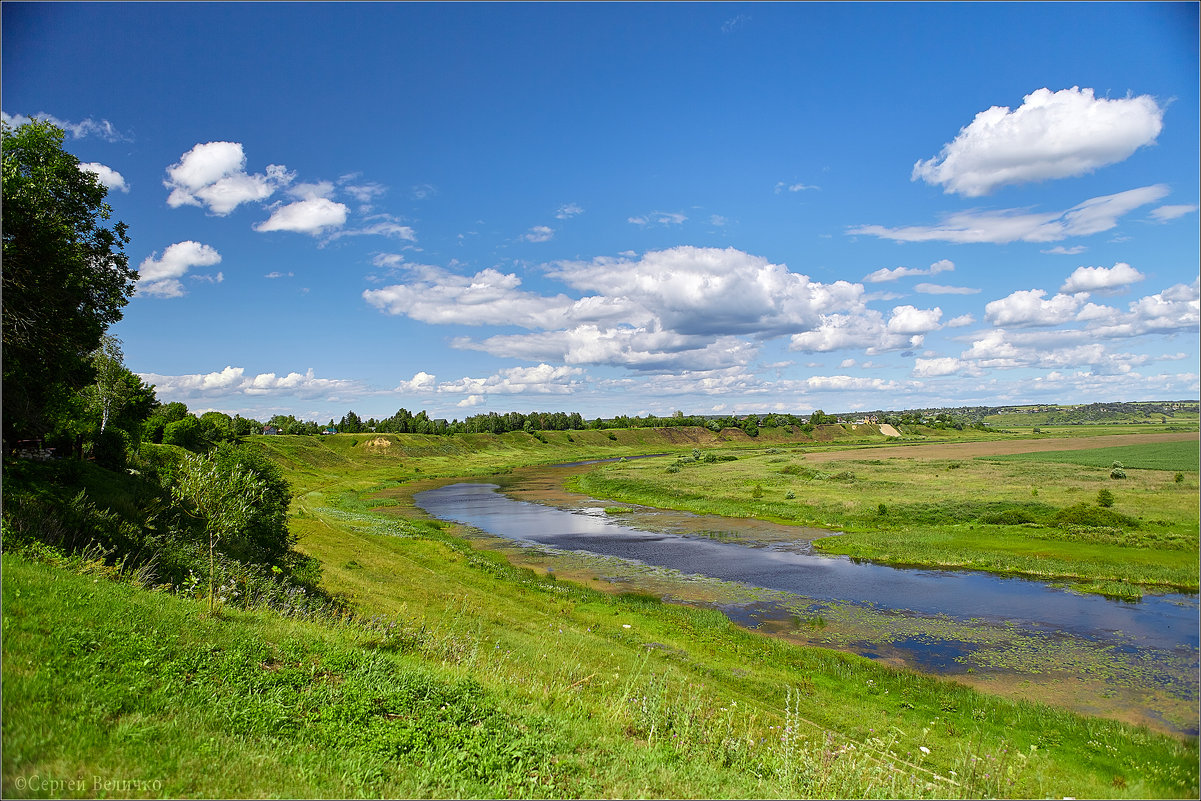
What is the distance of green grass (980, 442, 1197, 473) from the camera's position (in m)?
17.1

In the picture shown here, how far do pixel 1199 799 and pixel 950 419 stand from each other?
21908 centimetres

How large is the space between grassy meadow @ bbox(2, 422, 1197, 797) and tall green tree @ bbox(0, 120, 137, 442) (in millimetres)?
8113

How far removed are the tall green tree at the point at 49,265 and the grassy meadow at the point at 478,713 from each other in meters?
8.11

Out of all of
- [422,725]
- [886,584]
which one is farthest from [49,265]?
→ [886,584]

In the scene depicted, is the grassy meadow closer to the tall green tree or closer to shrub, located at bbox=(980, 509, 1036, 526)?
the tall green tree

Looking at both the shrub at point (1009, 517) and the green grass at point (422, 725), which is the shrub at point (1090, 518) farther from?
the green grass at point (422, 725)

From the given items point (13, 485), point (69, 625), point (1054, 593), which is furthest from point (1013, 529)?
point (13, 485)

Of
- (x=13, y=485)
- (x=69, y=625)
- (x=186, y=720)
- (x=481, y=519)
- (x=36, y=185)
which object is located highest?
(x=36, y=185)

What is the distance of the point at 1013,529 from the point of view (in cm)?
4291

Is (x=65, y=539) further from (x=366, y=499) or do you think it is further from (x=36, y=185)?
(x=366, y=499)

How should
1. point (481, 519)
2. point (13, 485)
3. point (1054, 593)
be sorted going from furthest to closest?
point (481, 519), point (1054, 593), point (13, 485)

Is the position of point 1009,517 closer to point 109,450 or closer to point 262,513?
point 262,513

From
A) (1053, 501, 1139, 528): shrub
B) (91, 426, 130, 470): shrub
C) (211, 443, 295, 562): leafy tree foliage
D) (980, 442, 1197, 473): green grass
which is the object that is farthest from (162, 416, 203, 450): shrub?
(1053, 501, 1139, 528): shrub

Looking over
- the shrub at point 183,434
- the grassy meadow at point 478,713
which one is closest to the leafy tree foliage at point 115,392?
the shrub at point 183,434
